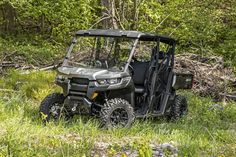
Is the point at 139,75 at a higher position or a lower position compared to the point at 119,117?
higher

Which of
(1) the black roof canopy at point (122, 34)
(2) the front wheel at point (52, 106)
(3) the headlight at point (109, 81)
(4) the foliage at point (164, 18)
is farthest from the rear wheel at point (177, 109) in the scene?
(4) the foliage at point (164, 18)

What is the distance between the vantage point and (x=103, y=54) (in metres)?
8.13

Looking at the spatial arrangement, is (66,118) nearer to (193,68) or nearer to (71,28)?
(193,68)

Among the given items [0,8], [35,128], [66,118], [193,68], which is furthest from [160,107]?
[0,8]

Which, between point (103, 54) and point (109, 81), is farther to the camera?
point (103, 54)

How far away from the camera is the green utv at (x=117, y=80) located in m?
7.27

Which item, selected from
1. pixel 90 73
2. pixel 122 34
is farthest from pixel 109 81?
pixel 122 34

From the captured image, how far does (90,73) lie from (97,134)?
118 cm

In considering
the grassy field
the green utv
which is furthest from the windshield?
the grassy field

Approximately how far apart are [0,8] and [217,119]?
15.7 m

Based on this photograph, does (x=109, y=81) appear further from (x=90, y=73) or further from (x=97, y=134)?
(x=97, y=134)

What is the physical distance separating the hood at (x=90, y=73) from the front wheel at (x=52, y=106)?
51cm

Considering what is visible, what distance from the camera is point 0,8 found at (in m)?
21.9

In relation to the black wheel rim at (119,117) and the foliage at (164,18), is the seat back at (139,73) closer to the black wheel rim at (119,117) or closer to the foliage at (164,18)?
the black wheel rim at (119,117)
